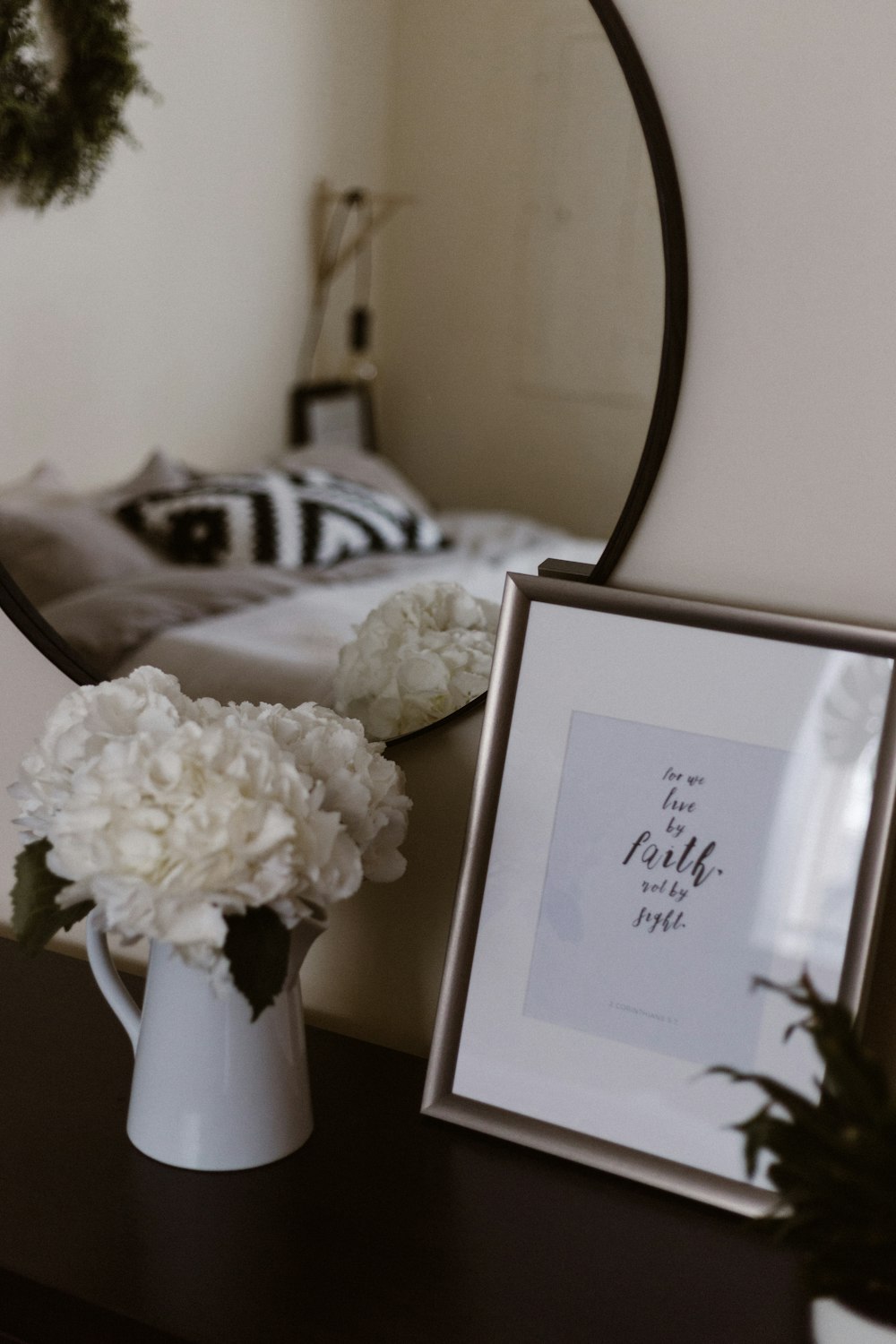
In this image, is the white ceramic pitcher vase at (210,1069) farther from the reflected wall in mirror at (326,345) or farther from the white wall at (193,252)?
the white wall at (193,252)

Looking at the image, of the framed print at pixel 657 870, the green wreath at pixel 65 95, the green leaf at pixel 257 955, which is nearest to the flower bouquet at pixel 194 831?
the green leaf at pixel 257 955

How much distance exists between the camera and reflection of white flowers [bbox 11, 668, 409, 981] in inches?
29.2

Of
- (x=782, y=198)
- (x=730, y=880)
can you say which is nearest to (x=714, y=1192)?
Answer: (x=730, y=880)

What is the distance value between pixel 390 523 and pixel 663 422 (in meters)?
0.28

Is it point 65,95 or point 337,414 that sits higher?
point 65,95

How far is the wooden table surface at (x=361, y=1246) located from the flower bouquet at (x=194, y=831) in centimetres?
20

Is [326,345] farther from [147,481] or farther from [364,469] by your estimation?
[147,481]

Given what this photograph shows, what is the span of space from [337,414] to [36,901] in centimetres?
50

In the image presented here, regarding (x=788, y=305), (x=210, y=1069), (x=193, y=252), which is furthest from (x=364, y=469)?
(x=210, y=1069)

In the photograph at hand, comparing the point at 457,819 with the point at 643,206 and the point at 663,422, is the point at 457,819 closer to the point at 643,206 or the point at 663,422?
the point at 663,422

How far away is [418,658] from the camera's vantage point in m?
1.00

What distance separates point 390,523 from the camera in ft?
3.47

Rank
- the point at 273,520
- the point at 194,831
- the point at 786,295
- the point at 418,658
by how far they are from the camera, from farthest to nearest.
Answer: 1. the point at 273,520
2. the point at 418,658
3. the point at 786,295
4. the point at 194,831

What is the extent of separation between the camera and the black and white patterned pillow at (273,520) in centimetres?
107
